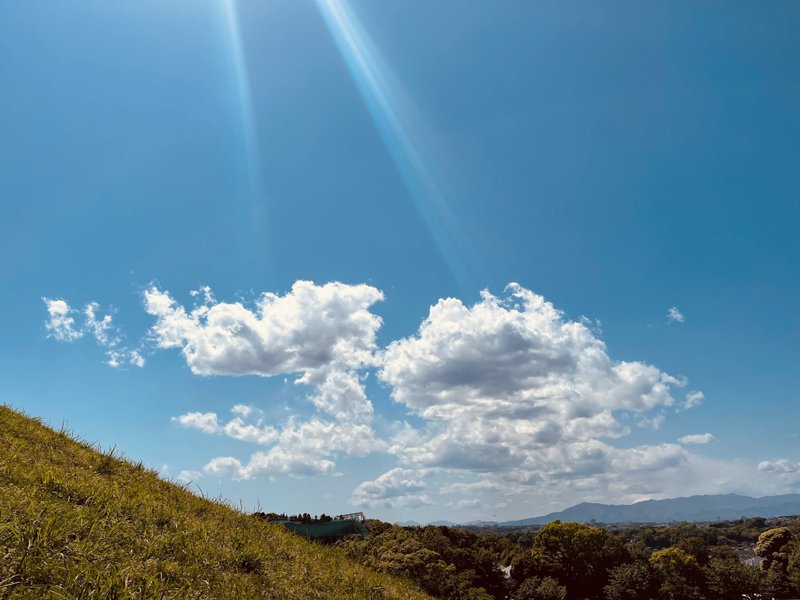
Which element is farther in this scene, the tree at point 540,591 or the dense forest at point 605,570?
the dense forest at point 605,570

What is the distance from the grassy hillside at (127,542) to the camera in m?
5.25

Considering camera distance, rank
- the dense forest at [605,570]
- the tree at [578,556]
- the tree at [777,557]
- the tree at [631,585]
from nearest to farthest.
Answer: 1. the dense forest at [605,570]
2. the tree at [631,585]
3. the tree at [777,557]
4. the tree at [578,556]

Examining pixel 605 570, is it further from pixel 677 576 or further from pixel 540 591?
pixel 540 591

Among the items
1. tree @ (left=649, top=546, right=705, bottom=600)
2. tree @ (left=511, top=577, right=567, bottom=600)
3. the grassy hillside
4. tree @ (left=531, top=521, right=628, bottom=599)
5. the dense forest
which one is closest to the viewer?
the grassy hillside

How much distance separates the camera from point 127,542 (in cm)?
661

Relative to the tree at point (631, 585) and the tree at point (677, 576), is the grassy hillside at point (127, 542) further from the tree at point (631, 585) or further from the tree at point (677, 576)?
the tree at point (677, 576)

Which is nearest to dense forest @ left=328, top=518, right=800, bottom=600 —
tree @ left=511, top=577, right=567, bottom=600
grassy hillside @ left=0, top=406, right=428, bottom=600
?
tree @ left=511, top=577, right=567, bottom=600

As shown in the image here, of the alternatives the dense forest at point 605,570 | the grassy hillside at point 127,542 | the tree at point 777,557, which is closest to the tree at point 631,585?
the dense forest at point 605,570

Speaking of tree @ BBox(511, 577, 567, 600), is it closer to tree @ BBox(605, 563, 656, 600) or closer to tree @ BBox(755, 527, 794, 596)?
tree @ BBox(605, 563, 656, 600)

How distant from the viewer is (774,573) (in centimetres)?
8300

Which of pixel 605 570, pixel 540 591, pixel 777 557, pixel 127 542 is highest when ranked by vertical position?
pixel 127 542

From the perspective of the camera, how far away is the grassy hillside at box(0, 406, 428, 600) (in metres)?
5.25

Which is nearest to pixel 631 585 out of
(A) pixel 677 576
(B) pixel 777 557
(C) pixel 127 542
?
(A) pixel 677 576

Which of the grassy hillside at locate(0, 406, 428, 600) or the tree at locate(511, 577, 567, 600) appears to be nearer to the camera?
the grassy hillside at locate(0, 406, 428, 600)
